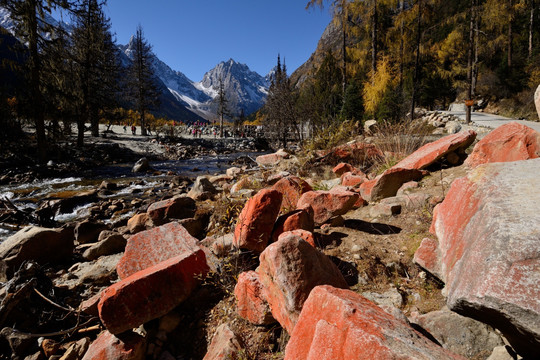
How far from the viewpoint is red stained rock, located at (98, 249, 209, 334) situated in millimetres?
1859

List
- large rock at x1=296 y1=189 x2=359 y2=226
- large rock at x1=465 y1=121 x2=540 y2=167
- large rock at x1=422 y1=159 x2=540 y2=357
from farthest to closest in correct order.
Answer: large rock at x1=296 y1=189 x2=359 y2=226, large rock at x1=465 y1=121 x2=540 y2=167, large rock at x1=422 y1=159 x2=540 y2=357

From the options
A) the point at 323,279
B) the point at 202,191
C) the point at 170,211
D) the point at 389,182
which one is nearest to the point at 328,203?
the point at 389,182

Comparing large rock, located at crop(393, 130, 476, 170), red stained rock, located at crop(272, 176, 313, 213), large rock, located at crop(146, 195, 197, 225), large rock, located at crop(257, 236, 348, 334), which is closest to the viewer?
large rock, located at crop(257, 236, 348, 334)

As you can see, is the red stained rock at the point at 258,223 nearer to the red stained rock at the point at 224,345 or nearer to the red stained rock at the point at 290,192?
the red stained rock at the point at 224,345

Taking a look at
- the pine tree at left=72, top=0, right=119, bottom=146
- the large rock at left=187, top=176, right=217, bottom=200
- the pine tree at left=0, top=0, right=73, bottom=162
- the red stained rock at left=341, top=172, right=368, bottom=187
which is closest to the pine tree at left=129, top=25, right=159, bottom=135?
the pine tree at left=72, top=0, right=119, bottom=146

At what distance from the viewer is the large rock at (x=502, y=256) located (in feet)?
2.81

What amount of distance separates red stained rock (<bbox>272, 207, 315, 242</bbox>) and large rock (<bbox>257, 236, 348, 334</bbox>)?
780 millimetres

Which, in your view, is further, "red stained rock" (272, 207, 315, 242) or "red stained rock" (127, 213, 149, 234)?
"red stained rock" (127, 213, 149, 234)

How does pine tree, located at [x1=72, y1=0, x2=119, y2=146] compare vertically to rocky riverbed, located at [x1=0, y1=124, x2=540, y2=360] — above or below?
above

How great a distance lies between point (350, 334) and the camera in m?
0.96

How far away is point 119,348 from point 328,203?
89.0 inches

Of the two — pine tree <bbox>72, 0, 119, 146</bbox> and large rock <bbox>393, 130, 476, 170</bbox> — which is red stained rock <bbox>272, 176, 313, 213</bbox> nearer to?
large rock <bbox>393, 130, 476, 170</bbox>

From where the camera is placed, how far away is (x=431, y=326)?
1.36 meters

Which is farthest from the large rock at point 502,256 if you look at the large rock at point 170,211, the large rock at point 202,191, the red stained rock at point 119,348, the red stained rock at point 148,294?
the large rock at point 202,191
